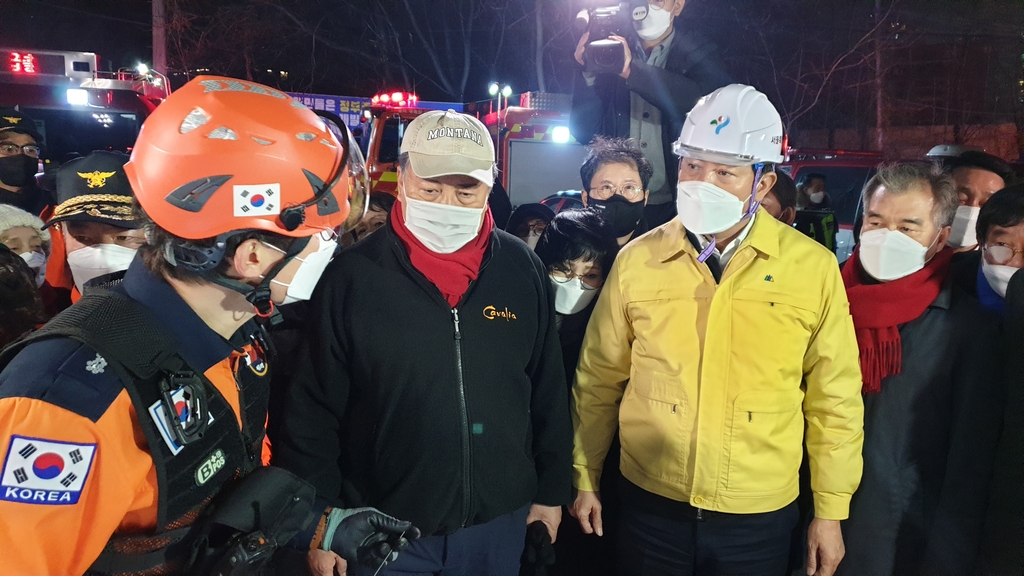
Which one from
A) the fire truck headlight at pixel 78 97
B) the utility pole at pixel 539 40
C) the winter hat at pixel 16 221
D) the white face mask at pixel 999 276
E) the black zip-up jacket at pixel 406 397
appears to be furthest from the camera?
the utility pole at pixel 539 40

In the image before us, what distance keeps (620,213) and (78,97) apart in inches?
292

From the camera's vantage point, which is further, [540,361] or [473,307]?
[540,361]

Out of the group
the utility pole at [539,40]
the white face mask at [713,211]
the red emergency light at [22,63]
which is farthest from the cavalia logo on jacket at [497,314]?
the utility pole at [539,40]

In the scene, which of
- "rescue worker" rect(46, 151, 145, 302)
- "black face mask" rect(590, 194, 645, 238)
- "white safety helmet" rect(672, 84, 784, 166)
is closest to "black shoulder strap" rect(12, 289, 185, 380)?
"rescue worker" rect(46, 151, 145, 302)

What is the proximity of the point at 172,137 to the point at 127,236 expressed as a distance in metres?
1.25

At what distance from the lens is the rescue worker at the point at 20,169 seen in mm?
4688

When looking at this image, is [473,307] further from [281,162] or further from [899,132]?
[899,132]

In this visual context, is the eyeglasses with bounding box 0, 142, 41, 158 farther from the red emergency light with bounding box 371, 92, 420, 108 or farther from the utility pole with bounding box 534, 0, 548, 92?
the utility pole with bounding box 534, 0, 548, 92

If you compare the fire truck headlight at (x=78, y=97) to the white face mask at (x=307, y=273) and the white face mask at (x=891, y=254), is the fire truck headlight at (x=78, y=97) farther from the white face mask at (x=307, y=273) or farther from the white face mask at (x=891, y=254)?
the white face mask at (x=891, y=254)

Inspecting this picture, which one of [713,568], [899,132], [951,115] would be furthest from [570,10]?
[713,568]

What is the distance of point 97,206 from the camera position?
8.46 feet

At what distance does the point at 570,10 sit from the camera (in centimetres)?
1590

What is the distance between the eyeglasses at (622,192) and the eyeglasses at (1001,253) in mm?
1560

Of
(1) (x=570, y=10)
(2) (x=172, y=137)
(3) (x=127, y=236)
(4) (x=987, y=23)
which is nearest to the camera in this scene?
(2) (x=172, y=137)
